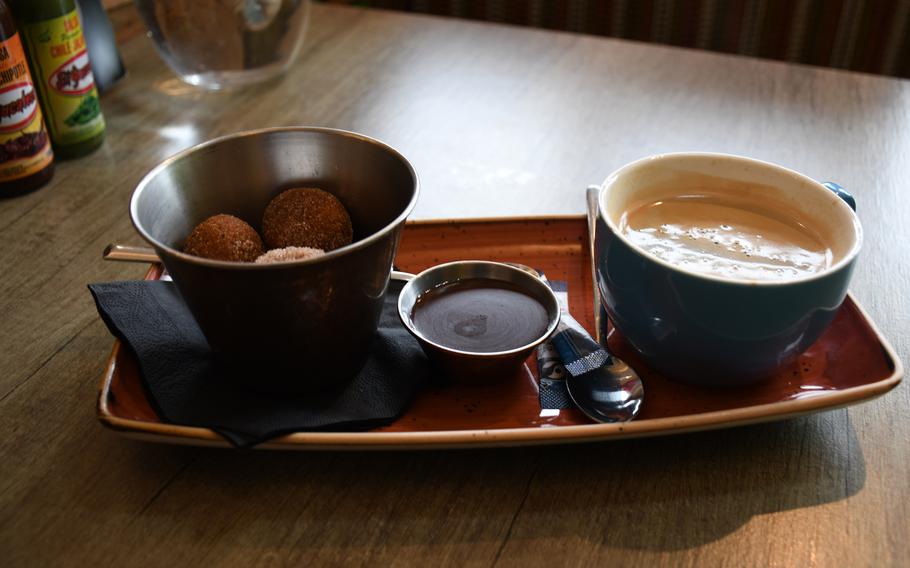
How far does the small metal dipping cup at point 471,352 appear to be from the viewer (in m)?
0.58

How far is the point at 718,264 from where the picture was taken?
1.97ft

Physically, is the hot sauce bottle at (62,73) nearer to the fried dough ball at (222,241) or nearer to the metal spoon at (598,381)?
the fried dough ball at (222,241)

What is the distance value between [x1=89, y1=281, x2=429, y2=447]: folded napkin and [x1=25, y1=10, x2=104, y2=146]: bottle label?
392 mm

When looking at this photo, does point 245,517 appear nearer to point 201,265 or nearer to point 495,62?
point 201,265

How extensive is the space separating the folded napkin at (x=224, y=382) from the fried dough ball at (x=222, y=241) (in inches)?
2.8

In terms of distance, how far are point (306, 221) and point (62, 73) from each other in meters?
0.48

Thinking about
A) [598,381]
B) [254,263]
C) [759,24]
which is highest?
[254,263]

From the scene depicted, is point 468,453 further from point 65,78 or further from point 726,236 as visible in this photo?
point 65,78

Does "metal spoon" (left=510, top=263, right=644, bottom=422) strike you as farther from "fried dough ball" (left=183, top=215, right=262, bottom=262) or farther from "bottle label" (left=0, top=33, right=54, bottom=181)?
"bottle label" (left=0, top=33, right=54, bottom=181)

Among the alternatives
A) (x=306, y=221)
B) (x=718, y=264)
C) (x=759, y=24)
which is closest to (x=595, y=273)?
(x=718, y=264)

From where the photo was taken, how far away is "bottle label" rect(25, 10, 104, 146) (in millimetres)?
904

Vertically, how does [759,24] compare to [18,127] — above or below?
below

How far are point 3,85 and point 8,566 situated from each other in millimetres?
538

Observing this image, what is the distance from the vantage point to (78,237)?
859 millimetres
